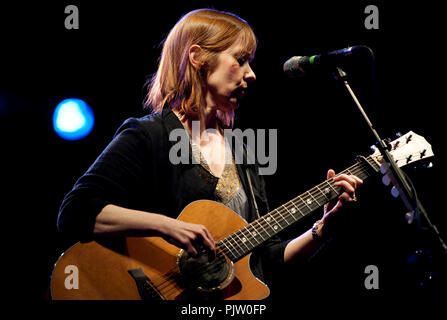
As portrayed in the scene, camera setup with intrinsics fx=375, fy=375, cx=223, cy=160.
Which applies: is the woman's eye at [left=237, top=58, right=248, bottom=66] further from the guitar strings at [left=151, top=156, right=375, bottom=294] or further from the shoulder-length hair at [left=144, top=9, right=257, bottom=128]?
the guitar strings at [left=151, top=156, right=375, bottom=294]

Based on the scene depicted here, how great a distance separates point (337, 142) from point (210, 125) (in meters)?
1.51

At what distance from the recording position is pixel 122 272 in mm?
1713

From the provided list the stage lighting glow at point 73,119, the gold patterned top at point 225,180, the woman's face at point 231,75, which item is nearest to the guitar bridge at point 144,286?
the gold patterned top at point 225,180

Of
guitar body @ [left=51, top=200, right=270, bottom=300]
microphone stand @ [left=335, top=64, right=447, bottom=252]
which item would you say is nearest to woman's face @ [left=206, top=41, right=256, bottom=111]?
microphone stand @ [left=335, top=64, right=447, bottom=252]

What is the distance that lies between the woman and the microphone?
0.28 meters

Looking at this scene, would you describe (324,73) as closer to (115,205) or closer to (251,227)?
(251,227)

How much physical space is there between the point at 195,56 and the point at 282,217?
1.08 meters

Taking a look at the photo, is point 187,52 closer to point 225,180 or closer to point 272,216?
point 225,180

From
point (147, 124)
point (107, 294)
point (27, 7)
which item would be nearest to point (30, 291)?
point (107, 294)

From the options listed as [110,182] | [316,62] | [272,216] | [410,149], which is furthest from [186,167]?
[410,149]

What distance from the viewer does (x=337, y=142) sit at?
3428 mm

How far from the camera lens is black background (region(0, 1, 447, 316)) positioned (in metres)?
3.01

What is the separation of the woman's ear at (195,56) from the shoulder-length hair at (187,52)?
0.02 meters

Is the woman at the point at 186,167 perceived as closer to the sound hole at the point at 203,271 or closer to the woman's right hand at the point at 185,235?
the woman's right hand at the point at 185,235
